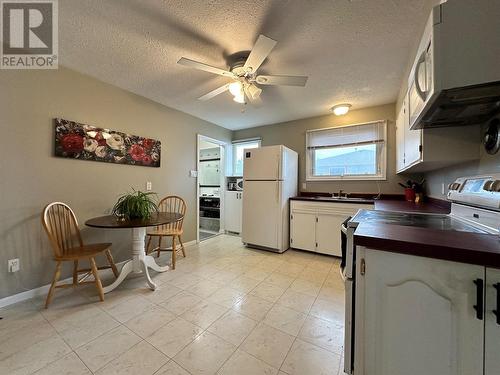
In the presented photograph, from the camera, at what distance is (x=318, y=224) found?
3143mm

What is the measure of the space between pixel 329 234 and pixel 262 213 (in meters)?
1.08

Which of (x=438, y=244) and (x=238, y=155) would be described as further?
(x=238, y=155)

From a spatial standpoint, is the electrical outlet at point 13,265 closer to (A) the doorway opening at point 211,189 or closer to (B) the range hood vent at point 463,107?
(A) the doorway opening at point 211,189

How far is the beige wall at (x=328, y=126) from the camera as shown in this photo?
3121mm

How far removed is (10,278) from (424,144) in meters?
3.61

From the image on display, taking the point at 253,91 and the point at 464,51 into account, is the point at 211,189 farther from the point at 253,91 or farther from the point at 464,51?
the point at 464,51

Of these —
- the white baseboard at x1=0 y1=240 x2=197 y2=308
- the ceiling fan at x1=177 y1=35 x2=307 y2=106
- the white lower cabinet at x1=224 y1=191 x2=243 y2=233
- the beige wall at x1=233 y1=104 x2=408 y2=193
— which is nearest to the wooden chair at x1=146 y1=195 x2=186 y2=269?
the white baseboard at x1=0 y1=240 x2=197 y2=308

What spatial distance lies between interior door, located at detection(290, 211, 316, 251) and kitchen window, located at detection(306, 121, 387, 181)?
83 centimetres

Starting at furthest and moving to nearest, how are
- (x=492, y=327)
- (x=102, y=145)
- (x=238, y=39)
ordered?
(x=102, y=145)
(x=238, y=39)
(x=492, y=327)

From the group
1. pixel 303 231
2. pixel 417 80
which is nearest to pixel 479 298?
pixel 417 80

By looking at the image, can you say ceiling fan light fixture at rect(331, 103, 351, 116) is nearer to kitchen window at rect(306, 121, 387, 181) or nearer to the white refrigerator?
kitchen window at rect(306, 121, 387, 181)

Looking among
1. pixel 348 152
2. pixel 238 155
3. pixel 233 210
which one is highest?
pixel 238 155

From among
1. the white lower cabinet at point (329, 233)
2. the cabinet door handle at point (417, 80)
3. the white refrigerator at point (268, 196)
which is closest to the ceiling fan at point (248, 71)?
the cabinet door handle at point (417, 80)

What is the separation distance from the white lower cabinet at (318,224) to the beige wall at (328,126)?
0.65 metres
